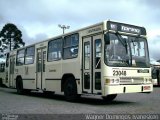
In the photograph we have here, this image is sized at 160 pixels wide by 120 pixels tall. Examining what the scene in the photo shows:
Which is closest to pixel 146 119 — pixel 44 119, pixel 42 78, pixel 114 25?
pixel 44 119

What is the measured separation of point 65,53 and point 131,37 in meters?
3.29

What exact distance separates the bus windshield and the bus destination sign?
25cm

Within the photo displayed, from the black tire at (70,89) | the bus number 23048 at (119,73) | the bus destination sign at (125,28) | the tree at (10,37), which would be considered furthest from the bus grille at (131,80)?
the tree at (10,37)

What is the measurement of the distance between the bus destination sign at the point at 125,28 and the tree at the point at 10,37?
182 ft

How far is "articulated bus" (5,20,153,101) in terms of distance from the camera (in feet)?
43.5

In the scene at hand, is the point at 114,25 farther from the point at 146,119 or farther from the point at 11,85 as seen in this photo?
the point at 11,85

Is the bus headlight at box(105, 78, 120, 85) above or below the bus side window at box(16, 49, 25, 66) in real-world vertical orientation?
below

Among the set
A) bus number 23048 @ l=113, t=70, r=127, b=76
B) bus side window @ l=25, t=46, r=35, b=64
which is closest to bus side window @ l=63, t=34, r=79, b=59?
bus number 23048 @ l=113, t=70, r=127, b=76

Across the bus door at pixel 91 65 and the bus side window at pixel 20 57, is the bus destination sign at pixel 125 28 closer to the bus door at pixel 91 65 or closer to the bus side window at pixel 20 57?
the bus door at pixel 91 65

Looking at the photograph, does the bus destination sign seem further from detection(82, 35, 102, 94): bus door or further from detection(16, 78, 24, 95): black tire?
detection(16, 78, 24, 95): black tire

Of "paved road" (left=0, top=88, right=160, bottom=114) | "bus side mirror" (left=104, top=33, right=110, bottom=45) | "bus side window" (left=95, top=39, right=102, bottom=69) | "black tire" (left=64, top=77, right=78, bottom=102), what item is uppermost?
"bus side mirror" (left=104, top=33, right=110, bottom=45)

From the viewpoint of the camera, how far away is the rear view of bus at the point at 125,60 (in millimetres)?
13125

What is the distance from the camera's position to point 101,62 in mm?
13289

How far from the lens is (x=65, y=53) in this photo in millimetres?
15992
